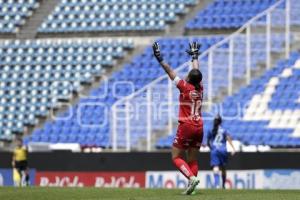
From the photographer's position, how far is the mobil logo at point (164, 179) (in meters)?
24.4

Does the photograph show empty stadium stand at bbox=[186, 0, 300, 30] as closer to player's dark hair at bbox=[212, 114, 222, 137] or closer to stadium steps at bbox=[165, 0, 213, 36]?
stadium steps at bbox=[165, 0, 213, 36]

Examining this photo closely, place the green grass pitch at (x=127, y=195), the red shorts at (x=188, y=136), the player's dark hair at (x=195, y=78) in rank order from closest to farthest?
1. the green grass pitch at (x=127, y=195)
2. the player's dark hair at (x=195, y=78)
3. the red shorts at (x=188, y=136)

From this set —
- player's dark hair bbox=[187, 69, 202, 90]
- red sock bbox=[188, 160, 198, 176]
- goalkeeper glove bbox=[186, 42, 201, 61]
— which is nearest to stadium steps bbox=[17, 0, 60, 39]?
goalkeeper glove bbox=[186, 42, 201, 61]

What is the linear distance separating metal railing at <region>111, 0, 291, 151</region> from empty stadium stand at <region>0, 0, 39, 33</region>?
29.5ft

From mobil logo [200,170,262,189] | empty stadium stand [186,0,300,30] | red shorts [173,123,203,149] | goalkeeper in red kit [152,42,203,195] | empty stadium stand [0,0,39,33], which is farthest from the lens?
empty stadium stand [0,0,39,33]

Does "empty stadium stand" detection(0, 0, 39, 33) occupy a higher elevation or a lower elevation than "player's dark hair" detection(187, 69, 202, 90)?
higher

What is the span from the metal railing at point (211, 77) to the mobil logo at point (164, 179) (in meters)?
2.24

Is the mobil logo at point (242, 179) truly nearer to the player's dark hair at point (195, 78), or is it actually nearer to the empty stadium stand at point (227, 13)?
the empty stadium stand at point (227, 13)

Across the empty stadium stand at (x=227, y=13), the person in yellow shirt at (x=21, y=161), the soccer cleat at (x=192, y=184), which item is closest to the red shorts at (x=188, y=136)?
the soccer cleat at (x=192, y=184)

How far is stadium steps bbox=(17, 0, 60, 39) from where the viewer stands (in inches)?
1380

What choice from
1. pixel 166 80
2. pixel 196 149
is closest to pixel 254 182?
pixel 166 80

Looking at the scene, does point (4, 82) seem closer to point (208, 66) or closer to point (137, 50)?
point (137, 50)

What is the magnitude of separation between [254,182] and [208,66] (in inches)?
201

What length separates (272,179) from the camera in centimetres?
2356
